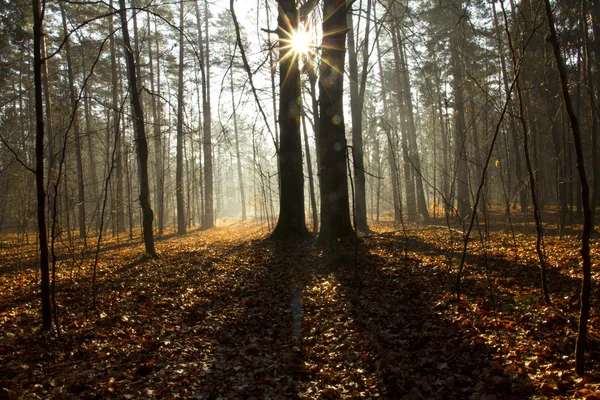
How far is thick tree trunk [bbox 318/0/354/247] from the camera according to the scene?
8.49m

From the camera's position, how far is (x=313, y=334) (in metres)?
4.36

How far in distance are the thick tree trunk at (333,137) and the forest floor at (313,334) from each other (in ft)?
5.80

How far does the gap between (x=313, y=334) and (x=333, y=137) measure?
5191mm

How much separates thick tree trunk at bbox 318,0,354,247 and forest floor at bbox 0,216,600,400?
177 centimetres

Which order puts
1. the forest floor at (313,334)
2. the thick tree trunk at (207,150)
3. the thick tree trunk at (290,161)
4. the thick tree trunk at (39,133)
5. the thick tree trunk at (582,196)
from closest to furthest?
the thick tree trunk at (582,196), the forest floor at (313,334), the thick tree trunk at (39,133), the thick tree trunk at (290,161), the thick tree trunk at (207,150)

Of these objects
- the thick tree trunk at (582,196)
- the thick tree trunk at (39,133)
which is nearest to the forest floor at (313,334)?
the thick tree trunk at (582,196)

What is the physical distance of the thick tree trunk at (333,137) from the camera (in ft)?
27.9

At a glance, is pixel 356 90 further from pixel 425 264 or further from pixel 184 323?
pixel 184 323

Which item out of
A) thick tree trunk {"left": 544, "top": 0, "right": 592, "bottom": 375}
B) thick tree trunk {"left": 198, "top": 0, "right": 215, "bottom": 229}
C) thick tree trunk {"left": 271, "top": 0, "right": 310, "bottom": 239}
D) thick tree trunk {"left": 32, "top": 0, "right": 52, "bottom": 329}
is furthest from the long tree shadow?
thick tree trunk {"left": 198, "top": 0, "right": 215, "bottom": 229}

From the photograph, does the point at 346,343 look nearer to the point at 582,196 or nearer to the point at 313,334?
the point at 313,334

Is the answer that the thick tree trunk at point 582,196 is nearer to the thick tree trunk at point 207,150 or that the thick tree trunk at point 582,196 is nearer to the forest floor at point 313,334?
the forest floor at point 313,334

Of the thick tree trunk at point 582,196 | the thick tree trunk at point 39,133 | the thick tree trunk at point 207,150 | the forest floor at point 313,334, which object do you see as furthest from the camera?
the thick tree trunk at point 207,150

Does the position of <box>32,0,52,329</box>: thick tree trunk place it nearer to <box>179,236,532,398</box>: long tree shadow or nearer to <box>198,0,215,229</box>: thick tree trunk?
<box>179,236,532,398</box>: long tree shadow

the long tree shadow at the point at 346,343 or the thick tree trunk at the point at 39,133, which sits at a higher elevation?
the thick tree trunk at the point at 39,133
